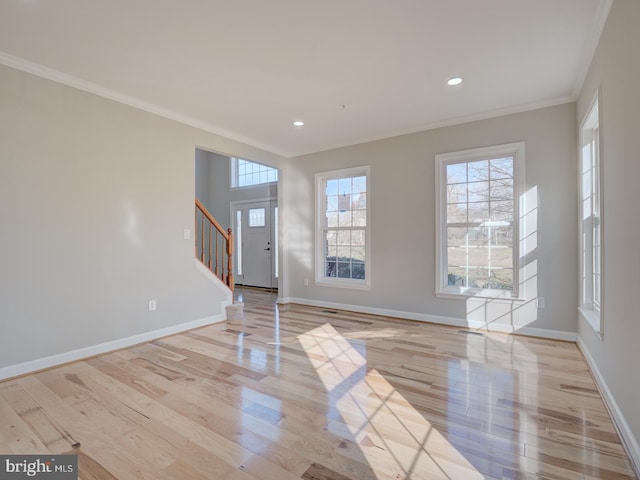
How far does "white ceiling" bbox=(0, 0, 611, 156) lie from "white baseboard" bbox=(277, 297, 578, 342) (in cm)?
249

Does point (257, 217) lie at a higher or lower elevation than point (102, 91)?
lower

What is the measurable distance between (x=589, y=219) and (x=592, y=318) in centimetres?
90

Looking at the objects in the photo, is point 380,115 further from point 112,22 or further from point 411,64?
point 112,22

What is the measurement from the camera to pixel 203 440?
5.67 ft

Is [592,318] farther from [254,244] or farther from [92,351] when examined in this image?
[254,244]

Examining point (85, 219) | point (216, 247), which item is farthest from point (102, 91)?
point (216, 247)

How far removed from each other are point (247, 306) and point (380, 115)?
355cm

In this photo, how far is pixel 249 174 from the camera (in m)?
7.36

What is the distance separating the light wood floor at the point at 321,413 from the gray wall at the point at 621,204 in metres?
0.32

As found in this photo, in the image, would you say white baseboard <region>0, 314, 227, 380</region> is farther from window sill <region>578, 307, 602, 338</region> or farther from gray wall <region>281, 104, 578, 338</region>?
window sill <region>578, 307, 602, 338</region>

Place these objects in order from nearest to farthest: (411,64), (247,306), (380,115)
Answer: (411,64)
(380,115)
(247,306)

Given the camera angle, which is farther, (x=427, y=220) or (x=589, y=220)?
(x=427, y=220)

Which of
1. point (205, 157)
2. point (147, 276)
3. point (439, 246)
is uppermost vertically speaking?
point (205, 157)

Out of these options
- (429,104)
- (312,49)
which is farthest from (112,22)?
(429,104)
